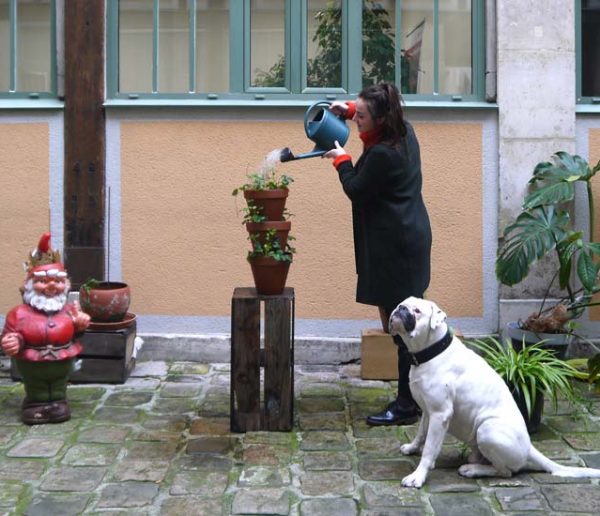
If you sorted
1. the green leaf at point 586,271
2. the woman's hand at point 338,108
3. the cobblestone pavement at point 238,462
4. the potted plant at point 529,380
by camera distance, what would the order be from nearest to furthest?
the cobblestone pavement at point 238,462, the potted plant at point 529,380, the woman's hand at point 338,108, the green leaf at point 586,271

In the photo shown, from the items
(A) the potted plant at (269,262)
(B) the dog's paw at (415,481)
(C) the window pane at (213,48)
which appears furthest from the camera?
(C) the window pane at (213,48)

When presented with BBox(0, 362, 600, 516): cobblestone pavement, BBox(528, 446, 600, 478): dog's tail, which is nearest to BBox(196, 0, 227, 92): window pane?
BBox(0, 362, 600, 516): cobblestone pavement

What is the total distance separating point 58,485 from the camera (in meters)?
4.79

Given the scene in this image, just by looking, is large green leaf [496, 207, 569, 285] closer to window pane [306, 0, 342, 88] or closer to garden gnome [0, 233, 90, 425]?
window pane [306, 0, 342, 88]

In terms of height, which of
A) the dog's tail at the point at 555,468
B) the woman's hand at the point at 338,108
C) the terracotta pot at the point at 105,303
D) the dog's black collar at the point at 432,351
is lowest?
the dog's tail at the point at 555,468

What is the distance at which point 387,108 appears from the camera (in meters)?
5.43

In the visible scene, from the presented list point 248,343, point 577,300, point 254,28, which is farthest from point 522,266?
point 254,28

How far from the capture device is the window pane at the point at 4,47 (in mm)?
7219

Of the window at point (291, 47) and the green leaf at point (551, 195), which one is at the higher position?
the window at point (291, 47)

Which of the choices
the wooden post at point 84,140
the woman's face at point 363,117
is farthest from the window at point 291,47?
the woman's face at point 363,117

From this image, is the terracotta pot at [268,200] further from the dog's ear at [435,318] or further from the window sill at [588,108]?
the window sill at [588,108]

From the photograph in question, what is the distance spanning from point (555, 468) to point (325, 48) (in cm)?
350

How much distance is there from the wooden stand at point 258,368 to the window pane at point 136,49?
88.9 inches

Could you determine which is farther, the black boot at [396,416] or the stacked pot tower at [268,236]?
the black boot at [396,416]
